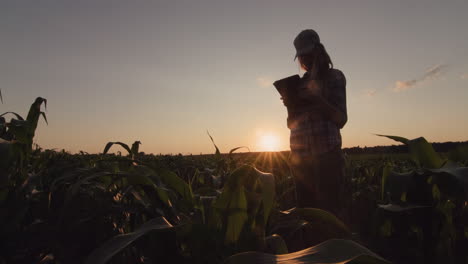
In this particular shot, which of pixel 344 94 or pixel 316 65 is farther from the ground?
pixel 316 65

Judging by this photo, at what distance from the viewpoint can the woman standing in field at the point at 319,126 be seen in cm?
206

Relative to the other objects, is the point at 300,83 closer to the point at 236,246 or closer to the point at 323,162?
the point at 323,162

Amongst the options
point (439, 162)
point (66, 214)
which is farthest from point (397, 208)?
point (66, 214)

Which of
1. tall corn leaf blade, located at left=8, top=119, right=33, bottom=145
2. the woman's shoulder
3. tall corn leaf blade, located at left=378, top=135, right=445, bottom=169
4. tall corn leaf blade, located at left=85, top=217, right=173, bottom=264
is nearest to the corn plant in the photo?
tall corn leaf blade, located at left=378, top=135, right=445, bottom=169

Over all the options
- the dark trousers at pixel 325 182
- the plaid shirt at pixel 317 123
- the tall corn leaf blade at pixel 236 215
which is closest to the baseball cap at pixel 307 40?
the plaid shirt at pixel 317 123

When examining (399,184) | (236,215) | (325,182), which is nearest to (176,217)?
(236,215)

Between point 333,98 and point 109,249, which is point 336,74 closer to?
point 333,98

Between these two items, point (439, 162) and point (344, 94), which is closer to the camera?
point (439, 162)

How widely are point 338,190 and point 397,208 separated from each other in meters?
0.79

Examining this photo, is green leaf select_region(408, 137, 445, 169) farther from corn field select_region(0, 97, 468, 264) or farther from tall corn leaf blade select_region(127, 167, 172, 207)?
tall corn leaf blade select_region(127, 167, 172, 207)

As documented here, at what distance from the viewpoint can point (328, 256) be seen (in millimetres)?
406

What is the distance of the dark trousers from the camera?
6.89 ft

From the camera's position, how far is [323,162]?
212 cm

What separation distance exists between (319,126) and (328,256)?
182 centimetres
